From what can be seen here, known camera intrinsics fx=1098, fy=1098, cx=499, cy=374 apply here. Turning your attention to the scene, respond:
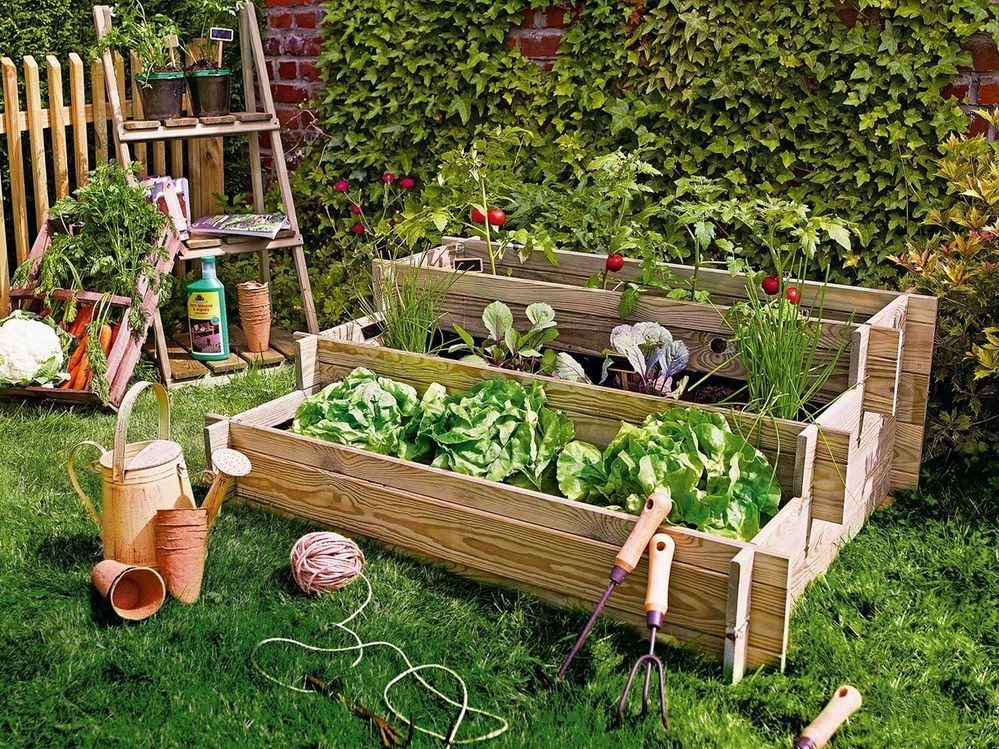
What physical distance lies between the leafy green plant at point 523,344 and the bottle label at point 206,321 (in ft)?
5.28

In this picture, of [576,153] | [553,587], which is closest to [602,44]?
[576,153]

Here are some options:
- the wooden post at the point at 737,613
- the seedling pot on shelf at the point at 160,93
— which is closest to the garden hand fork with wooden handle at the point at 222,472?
the wooden post at the point at 737,613

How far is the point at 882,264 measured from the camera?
4.09m

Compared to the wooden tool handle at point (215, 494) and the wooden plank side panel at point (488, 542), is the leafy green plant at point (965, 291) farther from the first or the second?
the wooden tool handle at point (215, 494)

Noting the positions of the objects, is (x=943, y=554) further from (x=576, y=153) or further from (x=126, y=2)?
(x=126, y=2)

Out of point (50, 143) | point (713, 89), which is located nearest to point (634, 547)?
point (713, 89)

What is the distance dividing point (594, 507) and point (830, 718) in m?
0.72

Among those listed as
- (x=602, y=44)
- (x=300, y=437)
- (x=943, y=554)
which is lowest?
(x=943, y=554)

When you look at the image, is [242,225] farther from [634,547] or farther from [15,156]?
[634,547]

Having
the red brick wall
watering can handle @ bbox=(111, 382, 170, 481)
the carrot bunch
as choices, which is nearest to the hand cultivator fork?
watering can handle @ bbox=(111, 382, 170, 481)

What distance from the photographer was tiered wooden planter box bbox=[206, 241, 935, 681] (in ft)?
8.39

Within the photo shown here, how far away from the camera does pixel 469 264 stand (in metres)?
4.16

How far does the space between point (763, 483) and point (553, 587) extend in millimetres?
597

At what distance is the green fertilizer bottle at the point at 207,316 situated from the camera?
15.6 feet
